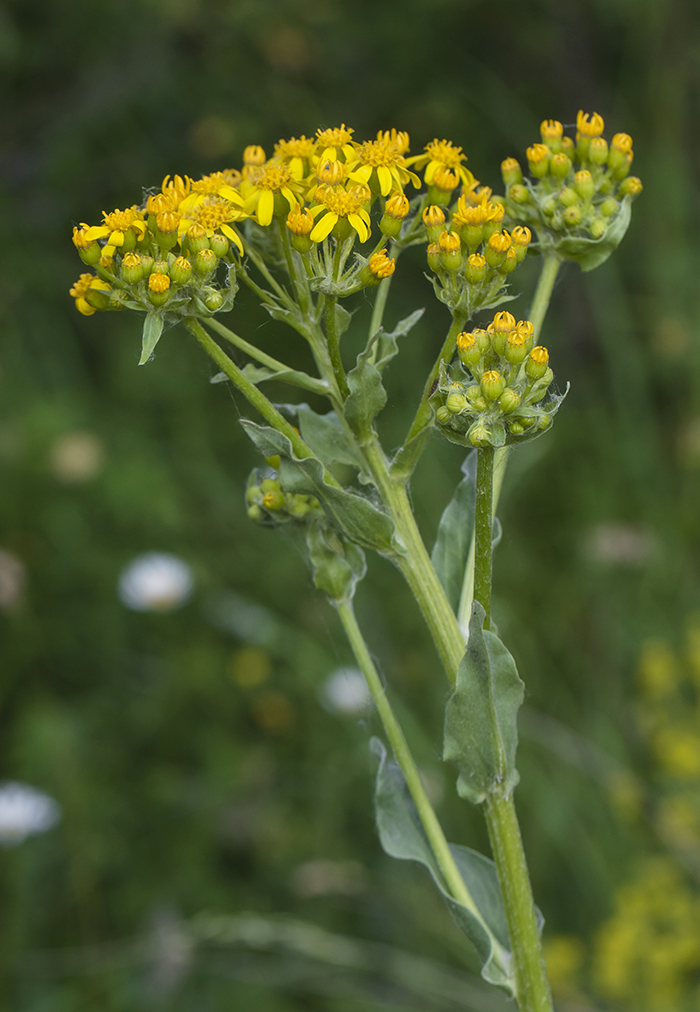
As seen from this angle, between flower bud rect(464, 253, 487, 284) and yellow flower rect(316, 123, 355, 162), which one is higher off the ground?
yellow flower rect(316, 123, 355, 162)

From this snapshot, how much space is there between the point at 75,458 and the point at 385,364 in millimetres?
2606

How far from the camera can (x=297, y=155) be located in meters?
1.55

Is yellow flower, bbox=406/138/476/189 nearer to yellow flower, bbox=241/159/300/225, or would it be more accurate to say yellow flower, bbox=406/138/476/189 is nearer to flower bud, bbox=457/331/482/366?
yellow flower, bbox=241/159/300/225

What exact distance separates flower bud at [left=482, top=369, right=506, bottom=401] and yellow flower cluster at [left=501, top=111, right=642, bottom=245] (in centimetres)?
57

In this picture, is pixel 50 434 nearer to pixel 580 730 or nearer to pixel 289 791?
pixel 289 791

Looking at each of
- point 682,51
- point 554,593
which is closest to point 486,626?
point 554,593

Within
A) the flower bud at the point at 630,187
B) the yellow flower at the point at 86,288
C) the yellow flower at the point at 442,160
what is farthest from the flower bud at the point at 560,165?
the yellow flower at the point at 86,288

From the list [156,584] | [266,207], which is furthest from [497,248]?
[156,584]

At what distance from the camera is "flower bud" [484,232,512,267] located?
139 cm

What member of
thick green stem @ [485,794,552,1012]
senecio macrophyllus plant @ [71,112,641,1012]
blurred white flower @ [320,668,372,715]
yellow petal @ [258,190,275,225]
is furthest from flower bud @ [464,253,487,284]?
blurred white flower @ [320,668,372,715]

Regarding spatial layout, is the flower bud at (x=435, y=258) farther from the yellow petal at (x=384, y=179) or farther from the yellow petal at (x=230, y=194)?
the yellow petal at (x=230, y=194)

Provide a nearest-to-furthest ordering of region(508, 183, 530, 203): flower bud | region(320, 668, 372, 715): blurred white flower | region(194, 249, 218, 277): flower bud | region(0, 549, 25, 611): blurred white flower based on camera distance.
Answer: region(194, 249, 218, 277): flower bud < region(508, 183, 530, 203): flower bud < region(320, 668, 372, 715): blurred white flower < region(0, 549, 25, 611): blurred white flower

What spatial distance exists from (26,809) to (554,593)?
2.60 m

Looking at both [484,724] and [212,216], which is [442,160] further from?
[484,724]
